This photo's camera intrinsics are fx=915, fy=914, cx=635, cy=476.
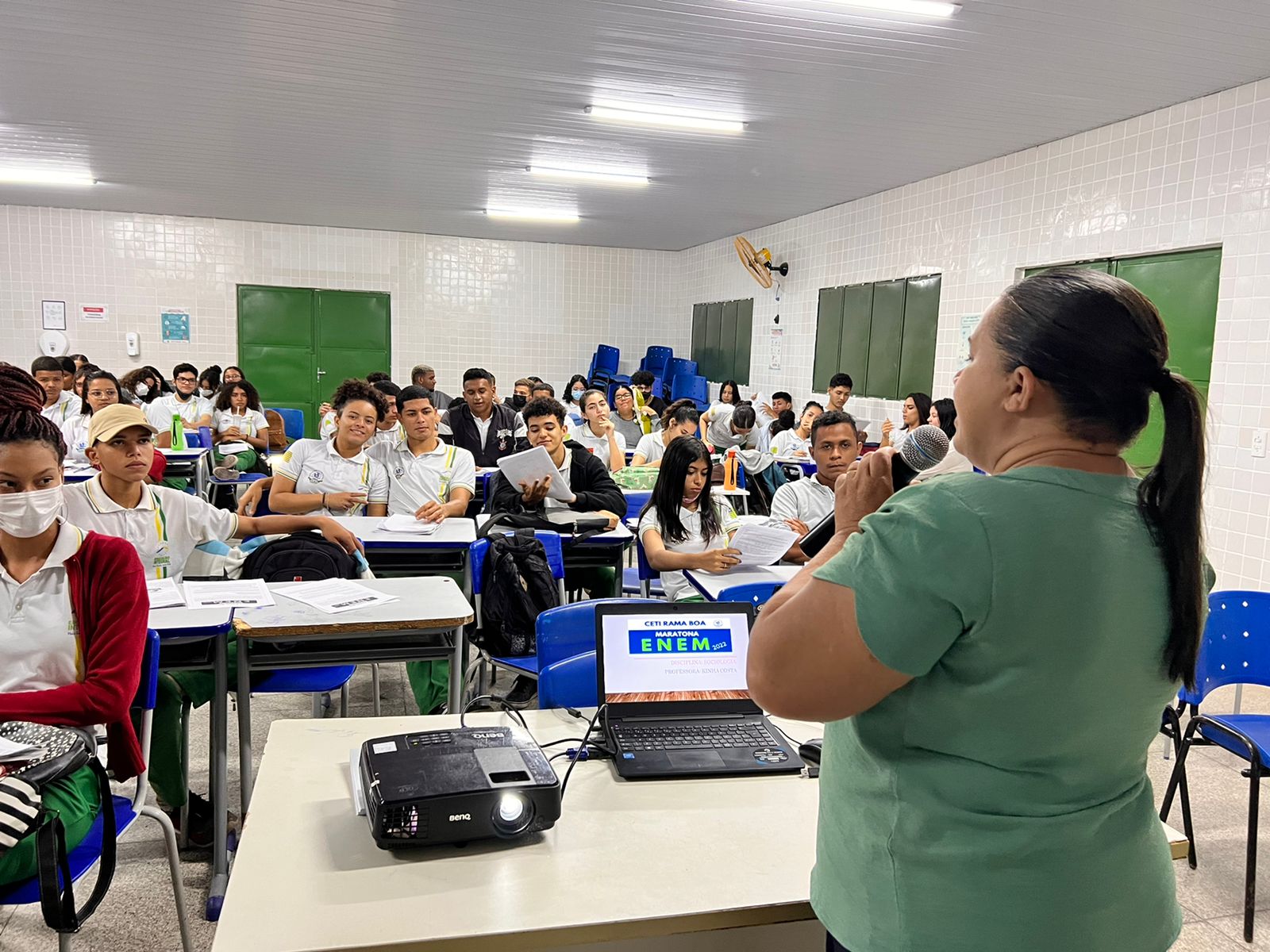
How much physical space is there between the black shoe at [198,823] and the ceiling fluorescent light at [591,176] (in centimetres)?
636

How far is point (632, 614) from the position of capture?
2090mm

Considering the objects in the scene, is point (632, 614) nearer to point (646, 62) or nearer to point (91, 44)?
point (646, 62)

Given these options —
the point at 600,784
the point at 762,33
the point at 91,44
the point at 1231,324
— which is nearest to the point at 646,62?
the point at 762,33

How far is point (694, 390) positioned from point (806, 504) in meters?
8.13

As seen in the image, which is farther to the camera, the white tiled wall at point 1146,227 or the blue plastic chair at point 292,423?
the blue plastic chair at point 292,423

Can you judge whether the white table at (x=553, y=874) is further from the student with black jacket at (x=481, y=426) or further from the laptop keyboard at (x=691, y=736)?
the student with black jacket at (x=481, y=426)

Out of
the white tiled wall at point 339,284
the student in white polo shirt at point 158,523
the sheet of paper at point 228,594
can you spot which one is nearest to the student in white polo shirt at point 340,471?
the student in white polo shirt at point 158,523

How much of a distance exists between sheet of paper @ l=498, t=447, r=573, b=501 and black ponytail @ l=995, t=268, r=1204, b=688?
3.77 metres

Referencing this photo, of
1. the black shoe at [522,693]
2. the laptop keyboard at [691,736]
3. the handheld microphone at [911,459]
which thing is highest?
the handheld microphone at [911,459]

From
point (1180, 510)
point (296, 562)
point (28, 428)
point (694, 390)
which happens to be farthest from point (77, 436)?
point (1180, 510)

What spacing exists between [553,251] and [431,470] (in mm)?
9088

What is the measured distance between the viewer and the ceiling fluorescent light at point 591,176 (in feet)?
27.0

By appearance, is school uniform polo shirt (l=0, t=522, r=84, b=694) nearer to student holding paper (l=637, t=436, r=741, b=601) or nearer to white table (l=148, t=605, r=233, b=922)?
white table (l=148, t=605, r=233, b=922)

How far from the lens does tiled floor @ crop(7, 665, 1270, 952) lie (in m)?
2.58
